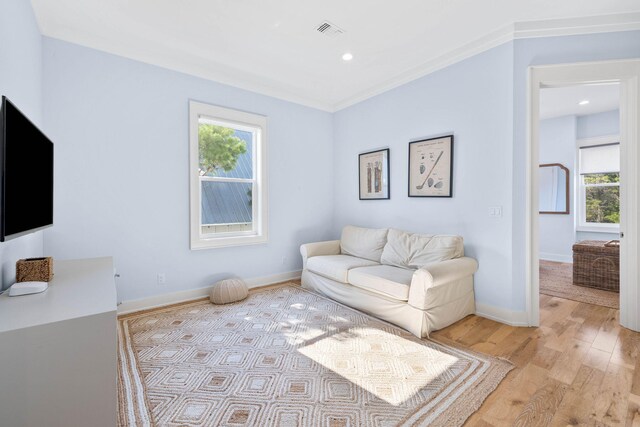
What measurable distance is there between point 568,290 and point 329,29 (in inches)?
168

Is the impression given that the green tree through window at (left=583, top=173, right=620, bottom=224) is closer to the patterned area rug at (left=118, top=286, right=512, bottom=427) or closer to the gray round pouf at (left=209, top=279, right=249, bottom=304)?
the patterned area rug at (left=118, top=286, right=512, bottom=427)

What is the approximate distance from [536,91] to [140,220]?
413 cm

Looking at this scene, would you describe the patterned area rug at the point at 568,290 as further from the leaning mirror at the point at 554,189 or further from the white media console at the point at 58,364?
the white media console at the point at 58,364

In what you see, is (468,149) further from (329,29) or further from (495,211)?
(329,29)

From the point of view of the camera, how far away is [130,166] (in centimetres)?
303

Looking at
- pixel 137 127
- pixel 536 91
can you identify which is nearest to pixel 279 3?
pixel 137 127

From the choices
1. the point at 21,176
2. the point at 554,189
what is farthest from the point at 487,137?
the point at 554,189

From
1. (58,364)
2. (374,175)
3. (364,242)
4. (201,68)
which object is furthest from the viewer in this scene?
(374,175)

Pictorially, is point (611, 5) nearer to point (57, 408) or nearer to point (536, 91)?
point (536, 91)

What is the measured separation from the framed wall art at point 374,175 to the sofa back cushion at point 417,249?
70 cm

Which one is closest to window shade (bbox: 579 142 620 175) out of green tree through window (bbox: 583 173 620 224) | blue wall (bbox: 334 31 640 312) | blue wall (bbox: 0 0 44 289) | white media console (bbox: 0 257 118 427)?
green tree through window (bbox: 583 173 620 224)

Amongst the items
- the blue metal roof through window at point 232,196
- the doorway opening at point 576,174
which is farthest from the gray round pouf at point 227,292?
the doorway opening at point 576,174

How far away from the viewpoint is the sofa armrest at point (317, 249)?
3918mm

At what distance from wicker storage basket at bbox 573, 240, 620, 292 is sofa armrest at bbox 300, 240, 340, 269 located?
3.27 m
